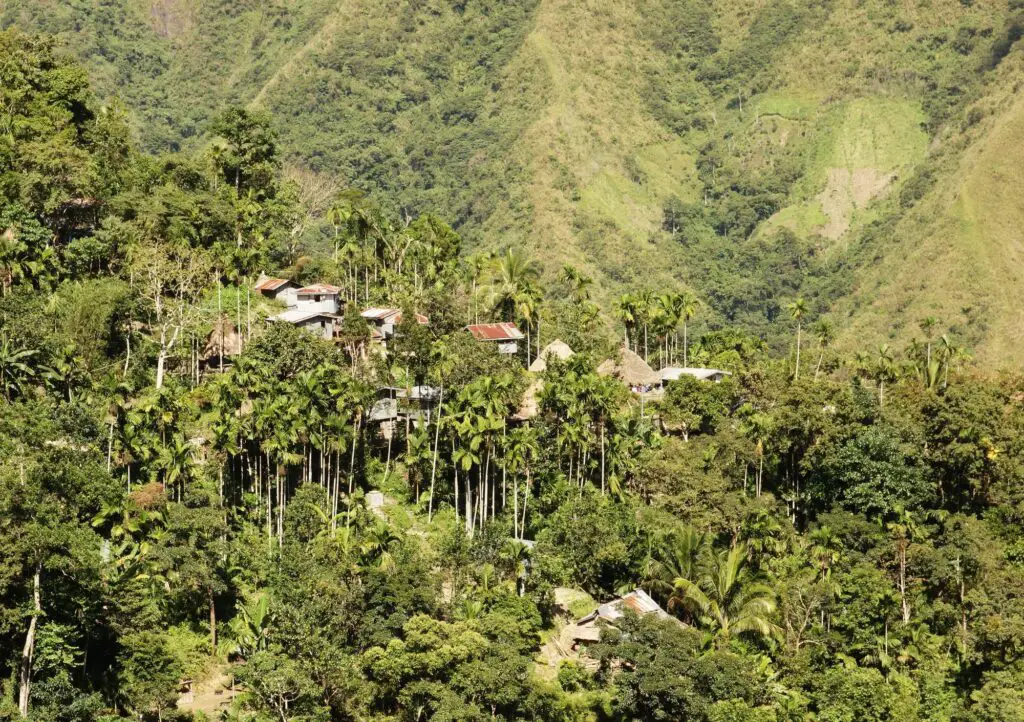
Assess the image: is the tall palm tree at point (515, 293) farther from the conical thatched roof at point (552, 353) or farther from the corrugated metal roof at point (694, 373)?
the corrugated metal roof at point (694, 373)

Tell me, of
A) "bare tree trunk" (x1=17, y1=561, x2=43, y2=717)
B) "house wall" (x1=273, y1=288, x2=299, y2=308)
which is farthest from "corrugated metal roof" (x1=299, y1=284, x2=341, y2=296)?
"bare tree trunk" (x1=17, y1=561, x2=43, y2=717)

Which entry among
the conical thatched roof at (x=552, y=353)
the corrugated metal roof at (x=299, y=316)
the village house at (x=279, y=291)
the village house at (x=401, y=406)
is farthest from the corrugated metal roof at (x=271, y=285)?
the conical thatched roof at (x=552, y=353)

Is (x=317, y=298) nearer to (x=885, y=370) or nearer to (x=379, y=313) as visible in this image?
(x=379, y=313)

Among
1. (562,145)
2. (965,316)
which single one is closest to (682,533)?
(965,316)

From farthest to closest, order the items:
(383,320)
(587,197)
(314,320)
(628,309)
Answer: (587,197), (628,309), (383,320), (314,320)

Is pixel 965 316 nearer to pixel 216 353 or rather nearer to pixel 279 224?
pixel 279 224

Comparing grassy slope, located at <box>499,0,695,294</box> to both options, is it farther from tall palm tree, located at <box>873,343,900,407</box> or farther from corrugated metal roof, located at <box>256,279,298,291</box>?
tall palm tree, located at <box>873,343,900,407</box>

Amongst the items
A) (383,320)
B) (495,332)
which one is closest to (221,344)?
(383,320)
